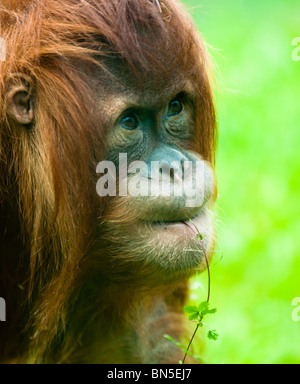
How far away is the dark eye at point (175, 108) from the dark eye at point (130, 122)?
0.19m

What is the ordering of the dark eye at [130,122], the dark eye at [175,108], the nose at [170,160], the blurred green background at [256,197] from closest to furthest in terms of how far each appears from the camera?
the nose at [170,160] → the dark eye at [130,122] → the dark eye at [175,108] → the blurred green background at [256,197]

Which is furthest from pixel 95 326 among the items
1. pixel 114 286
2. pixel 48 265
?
pixel 48 265

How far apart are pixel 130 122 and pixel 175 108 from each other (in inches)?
10.6

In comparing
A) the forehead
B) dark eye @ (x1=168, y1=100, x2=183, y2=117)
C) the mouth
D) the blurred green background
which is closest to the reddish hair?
the forehead

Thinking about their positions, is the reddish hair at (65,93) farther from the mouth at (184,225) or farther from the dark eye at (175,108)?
the mouth at (184,225)

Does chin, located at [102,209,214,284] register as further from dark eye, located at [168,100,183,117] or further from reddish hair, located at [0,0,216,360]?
dark eye, located at [168,100,183,117]

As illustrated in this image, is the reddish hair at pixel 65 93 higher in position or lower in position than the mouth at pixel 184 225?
higher

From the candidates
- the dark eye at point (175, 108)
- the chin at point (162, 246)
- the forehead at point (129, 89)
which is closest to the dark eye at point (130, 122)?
the forehead at point (129, 89)

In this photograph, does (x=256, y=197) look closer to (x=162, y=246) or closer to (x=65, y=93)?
(x=162, y=246)

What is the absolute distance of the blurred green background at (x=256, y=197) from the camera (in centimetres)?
362

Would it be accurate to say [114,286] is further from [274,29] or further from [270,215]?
[274,29]

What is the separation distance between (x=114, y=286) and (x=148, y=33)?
1.05m

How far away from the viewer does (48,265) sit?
2812 mm

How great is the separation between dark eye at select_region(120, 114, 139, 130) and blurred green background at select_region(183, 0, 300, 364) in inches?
26.3
